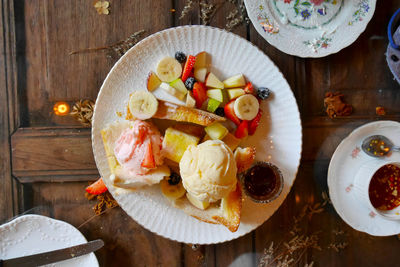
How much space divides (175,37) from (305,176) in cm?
81

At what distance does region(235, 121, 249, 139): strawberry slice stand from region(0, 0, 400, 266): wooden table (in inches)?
11.4

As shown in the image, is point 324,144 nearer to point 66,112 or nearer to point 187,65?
point 187,65

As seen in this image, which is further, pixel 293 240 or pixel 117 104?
pixel 293 240

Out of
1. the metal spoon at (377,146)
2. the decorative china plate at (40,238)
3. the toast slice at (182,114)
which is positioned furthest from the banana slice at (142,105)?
the metal spoon at (377,146)

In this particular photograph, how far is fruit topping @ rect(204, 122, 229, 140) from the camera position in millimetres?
1188

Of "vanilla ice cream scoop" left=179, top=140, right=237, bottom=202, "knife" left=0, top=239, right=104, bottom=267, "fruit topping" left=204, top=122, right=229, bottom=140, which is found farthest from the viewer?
"knife" left=0, top=239, right=104, bottom=267

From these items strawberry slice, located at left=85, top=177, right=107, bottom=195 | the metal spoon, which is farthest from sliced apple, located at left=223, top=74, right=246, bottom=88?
strawberry slice, located at left=85, top=177, right=107, bottom=195

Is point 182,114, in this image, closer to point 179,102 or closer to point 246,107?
point 179,102

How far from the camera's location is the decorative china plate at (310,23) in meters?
1.27

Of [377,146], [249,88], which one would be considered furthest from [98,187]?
[377,146]

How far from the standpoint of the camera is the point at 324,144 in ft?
4.41

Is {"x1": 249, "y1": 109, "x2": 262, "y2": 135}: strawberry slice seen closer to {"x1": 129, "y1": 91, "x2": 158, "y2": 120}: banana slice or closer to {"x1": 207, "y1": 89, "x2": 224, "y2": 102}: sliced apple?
{"x1": 207, "y1": 89, "x2": 224, "y2": 102}: sliced apple

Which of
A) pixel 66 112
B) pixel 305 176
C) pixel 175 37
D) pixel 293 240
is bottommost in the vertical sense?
pixel 293 240

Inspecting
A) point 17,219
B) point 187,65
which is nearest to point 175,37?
point 187,65
